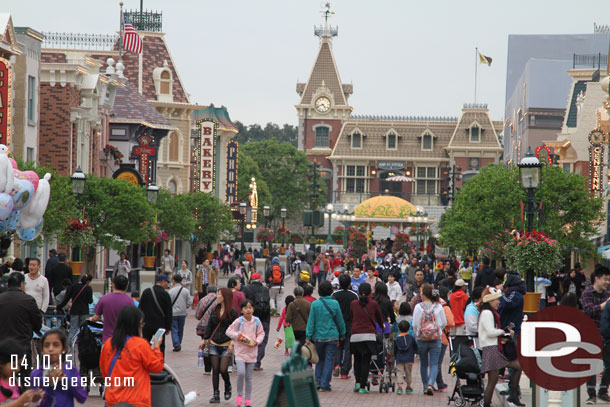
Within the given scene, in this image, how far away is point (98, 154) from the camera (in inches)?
1740

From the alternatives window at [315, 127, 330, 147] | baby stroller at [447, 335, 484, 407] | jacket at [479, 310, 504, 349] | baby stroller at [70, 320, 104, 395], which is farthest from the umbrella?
baby stroller at [70, 320, 104, 395]

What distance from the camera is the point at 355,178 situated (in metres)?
104

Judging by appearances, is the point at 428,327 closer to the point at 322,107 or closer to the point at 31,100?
the point at 31,100

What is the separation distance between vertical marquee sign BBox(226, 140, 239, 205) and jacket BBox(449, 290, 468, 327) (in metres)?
48.3

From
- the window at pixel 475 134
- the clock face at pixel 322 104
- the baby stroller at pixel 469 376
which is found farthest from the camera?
the clock face at pixel 322 104

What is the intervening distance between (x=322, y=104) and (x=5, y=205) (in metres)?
87.7

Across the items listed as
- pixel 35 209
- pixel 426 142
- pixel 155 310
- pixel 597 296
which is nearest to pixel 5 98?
pixel 35 209

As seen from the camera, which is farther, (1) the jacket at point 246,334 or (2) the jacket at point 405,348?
(2) the jacket at point 405,348

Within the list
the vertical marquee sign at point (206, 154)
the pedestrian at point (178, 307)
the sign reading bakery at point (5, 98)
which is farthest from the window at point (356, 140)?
the pedestrian at point (178, 307)

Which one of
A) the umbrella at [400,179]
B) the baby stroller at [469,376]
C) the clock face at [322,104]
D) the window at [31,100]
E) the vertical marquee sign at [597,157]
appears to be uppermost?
the clock face at [322,104]

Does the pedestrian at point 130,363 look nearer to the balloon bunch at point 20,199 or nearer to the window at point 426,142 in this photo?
the balloon bunch at point 20,199

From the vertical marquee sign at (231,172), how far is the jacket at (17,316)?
174 ft

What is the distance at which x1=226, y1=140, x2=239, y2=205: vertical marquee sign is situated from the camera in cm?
6556

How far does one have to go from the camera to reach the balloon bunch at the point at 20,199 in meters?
20.2
